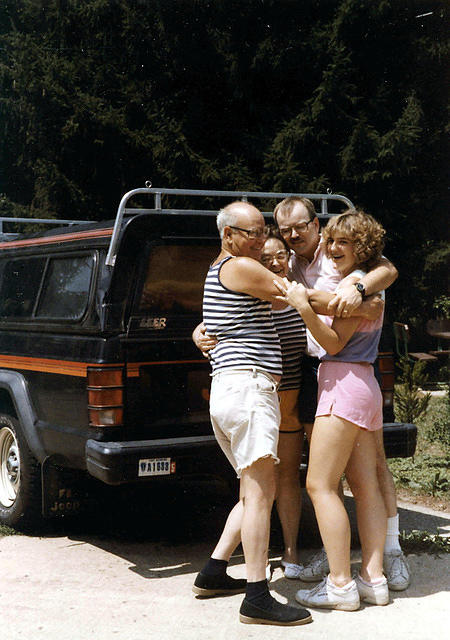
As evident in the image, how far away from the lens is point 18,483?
5.98 metres

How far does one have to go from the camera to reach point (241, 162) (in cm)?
1634

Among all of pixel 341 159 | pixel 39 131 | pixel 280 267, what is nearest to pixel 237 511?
pixel 280 267

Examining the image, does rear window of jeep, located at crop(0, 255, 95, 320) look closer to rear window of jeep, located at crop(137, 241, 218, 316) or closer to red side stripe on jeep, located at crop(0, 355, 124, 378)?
red side stripe on jeep, located at crop(0, 355, 124, 378)

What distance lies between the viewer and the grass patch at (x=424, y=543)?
17.5ft

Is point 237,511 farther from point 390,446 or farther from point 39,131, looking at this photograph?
point 39,131

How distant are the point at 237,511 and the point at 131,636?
32.7 inches

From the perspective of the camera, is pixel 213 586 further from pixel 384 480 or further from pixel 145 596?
pixel 384 480

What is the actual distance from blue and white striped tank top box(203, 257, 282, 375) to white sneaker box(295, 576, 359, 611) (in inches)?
43.1

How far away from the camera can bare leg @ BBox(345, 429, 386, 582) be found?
4.44m

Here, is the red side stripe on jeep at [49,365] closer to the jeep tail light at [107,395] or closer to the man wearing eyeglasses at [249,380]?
the jeep tail light at [107,395]

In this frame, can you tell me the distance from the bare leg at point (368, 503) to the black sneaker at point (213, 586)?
683 millimetres

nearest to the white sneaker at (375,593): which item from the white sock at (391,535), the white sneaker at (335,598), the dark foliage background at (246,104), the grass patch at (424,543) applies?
the white sneaker at (335,598)

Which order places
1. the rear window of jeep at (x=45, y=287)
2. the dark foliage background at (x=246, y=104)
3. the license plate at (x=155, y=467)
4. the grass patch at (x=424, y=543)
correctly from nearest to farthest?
1. the license plate at (x=155, y=467)
2. the grass patch at (x=424, y=543)
3. the rear window of jeep at (x=45, y=287)
4. the dark foliage background at (x=246, y=104)

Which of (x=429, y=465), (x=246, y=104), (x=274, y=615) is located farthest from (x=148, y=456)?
(x=246, y=104)
